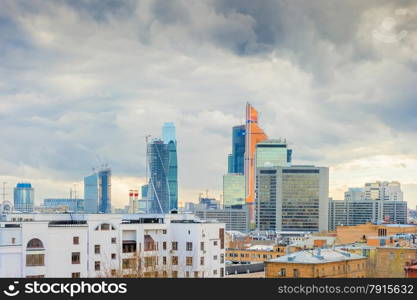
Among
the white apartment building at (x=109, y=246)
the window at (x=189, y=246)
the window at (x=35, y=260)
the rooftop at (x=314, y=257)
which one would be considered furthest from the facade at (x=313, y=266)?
the window at (x=35, y=260)

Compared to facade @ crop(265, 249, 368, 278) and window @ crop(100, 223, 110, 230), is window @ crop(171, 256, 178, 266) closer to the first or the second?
window @ crop(100, 223, 110, 230)

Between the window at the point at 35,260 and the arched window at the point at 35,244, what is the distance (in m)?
0.52

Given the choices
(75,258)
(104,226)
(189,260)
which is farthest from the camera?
(189,260)

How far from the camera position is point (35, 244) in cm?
5094

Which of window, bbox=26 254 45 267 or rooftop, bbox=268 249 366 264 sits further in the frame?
rooftop, bbox=268 249 366 264

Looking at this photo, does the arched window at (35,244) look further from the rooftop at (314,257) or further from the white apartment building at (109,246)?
the rooftop at (314,257)

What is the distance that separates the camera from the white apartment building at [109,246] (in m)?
50.7

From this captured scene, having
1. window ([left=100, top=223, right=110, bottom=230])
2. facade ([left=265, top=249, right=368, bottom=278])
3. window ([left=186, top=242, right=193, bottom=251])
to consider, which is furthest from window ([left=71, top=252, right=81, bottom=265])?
facade ([left=265, top=249, right=368, bottom=278])

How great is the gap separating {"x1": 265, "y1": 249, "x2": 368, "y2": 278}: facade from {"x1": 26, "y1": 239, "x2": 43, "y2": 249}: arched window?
14.8 m

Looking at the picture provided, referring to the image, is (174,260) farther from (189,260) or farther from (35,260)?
(35,260)

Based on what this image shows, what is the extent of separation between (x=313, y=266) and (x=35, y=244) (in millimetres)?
17778

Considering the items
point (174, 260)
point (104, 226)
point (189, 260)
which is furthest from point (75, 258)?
point (189, 260)

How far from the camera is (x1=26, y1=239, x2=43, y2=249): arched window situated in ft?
166

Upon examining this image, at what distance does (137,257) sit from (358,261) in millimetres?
15788
